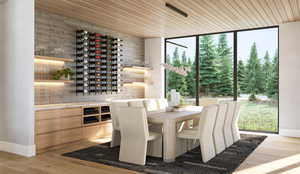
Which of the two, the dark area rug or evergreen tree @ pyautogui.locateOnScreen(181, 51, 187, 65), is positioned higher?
evergreen tree @ pyautogui.locateOnScreen(181, 51, 187, 65)

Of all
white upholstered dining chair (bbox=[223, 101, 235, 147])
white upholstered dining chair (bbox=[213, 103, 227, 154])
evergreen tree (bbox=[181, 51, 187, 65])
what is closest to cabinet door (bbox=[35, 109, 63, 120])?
white upholstered dining chair (bbox=[213, 103, 227, 154])

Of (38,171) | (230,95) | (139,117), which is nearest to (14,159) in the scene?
(38,171)

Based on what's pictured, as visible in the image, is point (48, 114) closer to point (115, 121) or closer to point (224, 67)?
point (115, 121)

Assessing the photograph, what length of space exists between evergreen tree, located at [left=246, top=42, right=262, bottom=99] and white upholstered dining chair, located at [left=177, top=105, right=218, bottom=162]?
9.41 feet

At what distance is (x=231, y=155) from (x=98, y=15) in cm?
372

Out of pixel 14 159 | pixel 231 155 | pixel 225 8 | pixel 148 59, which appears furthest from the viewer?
pixel 148 59

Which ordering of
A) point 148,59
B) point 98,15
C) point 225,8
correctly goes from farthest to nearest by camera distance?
point 148,59 < point 98,15 < point 225,8

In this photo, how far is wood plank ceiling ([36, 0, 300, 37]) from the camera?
451 centimetres

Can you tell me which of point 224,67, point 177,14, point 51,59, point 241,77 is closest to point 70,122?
point 51,59

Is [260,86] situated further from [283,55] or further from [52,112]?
[52,112]

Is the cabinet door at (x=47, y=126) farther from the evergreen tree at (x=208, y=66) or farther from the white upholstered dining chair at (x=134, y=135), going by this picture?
the evergreen tree at (x=208, y=66)

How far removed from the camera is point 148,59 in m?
7.89

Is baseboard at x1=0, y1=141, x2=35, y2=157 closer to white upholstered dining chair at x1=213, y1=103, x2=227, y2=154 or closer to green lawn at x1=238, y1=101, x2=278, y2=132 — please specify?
white upholstered dining chair at x1=213, y1=103, x2=227, y2=154

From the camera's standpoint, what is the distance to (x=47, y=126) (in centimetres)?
439
